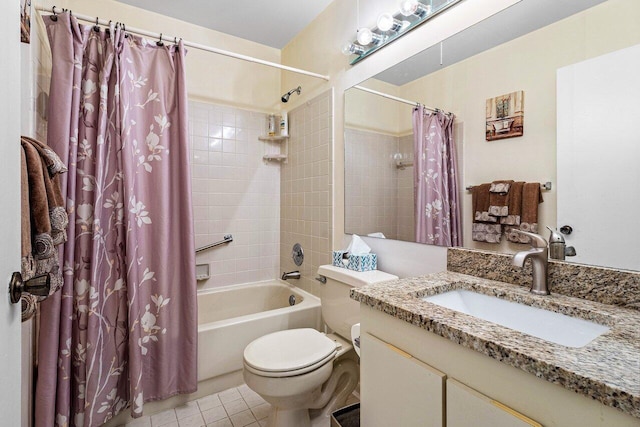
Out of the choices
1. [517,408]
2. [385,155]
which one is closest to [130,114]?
[385,155]

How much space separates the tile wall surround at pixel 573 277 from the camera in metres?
0.78

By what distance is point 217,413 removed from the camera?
1.59 meters

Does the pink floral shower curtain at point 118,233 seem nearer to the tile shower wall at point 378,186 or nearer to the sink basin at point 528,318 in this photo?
the tile shower wall at point 378,186

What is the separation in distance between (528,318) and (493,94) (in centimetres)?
81

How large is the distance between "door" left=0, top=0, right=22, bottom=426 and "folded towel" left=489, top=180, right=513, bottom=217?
1381 mm

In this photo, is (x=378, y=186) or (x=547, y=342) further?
(x=378, y=186)

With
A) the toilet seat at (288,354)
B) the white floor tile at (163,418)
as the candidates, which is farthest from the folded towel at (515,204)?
the white floor tile at (163,418)

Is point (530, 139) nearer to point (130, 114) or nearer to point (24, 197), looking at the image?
point (24, 197)

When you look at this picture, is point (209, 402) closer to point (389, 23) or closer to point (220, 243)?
point (220, 243)

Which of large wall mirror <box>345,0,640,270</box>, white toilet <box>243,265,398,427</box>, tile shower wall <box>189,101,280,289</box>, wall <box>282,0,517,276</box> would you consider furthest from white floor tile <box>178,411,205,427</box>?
large wall mirror <box>345,0,640,270</box>

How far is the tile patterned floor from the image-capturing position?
1.52 meters

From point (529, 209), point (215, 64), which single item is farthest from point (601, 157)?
point (215, 64)

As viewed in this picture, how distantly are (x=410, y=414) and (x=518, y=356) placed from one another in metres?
0.35

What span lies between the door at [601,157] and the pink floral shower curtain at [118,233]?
165 cm
